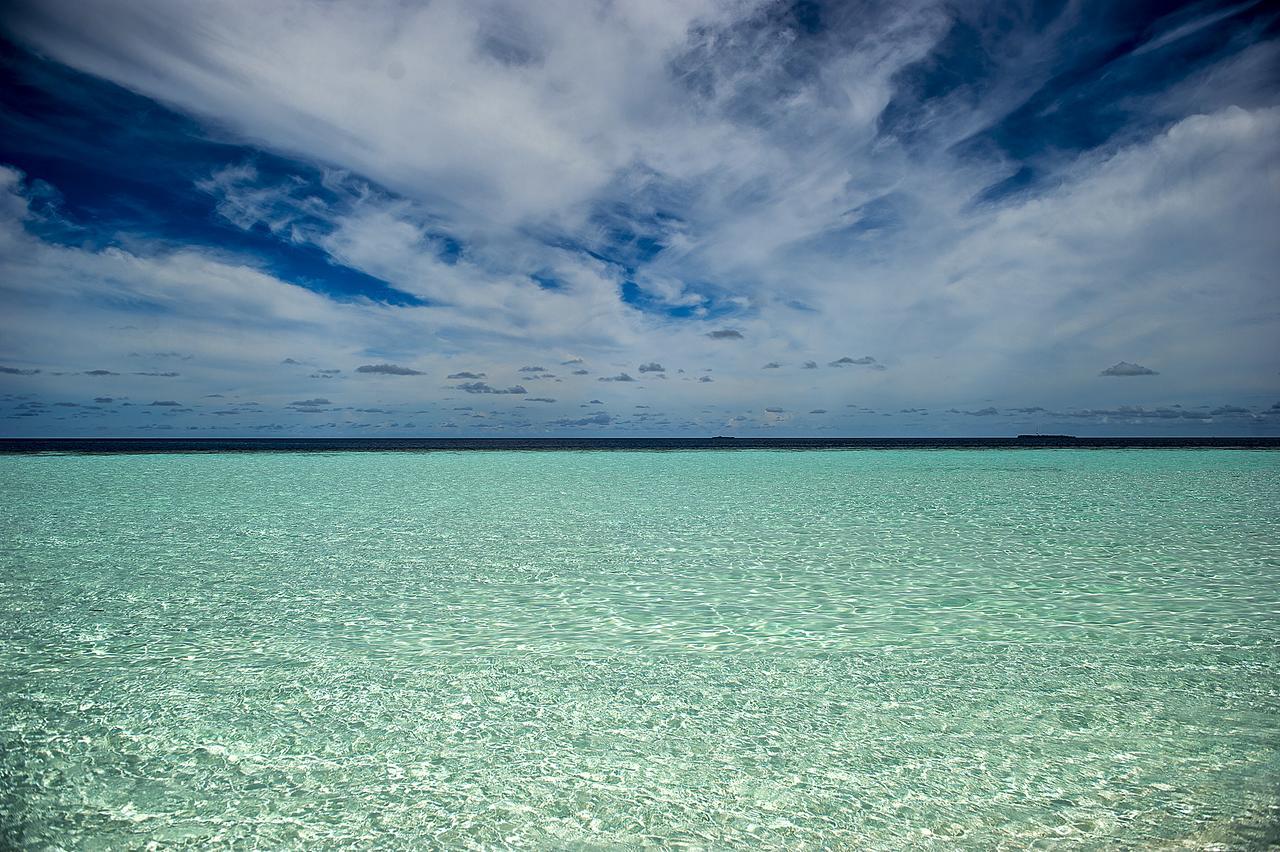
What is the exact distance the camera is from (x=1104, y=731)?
4.03 meters

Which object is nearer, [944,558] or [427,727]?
[427,727]

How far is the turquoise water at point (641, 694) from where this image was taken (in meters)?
3.21

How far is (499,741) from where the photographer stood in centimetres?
402

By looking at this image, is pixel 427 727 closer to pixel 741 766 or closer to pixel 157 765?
pixel 157 765

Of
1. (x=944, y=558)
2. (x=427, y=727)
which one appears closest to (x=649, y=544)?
(x=944, y=558)

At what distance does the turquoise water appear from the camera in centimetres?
321

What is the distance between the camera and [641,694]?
4.73 meters

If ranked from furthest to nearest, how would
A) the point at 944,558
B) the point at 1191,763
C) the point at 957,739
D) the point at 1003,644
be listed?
the point at 944,558
the point at 1003,644
the point at 957,739
the point at 1191,763

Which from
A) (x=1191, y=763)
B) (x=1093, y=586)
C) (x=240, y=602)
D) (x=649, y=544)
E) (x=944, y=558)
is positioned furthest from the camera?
(x=649, y=544)

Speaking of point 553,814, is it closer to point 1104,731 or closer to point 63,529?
point 1104,731

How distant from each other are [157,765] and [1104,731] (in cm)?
546

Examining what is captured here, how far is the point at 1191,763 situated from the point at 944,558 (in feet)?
20.0

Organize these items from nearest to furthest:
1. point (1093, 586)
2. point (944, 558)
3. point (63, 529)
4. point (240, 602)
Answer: point (240, 602) → point (1093, 586) → point (944, 558) → point (63, 529)

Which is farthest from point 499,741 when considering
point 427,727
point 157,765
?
point 157,765
